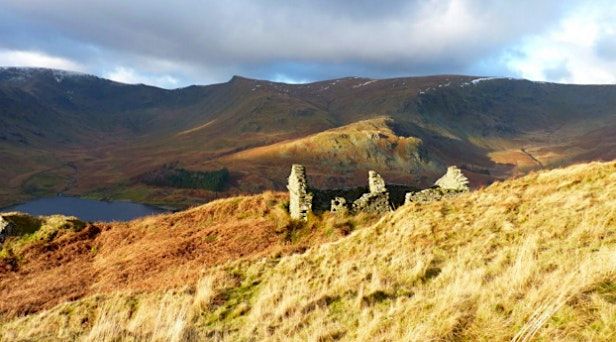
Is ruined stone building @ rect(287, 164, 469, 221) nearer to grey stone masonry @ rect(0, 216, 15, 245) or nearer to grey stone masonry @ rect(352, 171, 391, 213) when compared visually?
grey stone masonry @ rect(352, 171, 391, 213)

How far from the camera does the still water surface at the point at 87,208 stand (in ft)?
531

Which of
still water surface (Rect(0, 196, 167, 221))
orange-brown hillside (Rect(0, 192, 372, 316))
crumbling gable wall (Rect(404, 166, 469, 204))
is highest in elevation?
crumbling gable wall (Rect(404, 166, 469, 204))

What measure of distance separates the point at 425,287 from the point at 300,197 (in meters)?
20.1

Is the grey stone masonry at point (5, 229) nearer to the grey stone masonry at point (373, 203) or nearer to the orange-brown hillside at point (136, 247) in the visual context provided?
the orange-brown hillside at point (136, 247)

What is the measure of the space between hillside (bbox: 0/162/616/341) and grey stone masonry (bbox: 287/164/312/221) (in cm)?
1113

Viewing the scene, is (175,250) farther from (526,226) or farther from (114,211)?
(114,211)

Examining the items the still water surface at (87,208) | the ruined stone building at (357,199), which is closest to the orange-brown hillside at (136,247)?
the ruined stone building at (357,199)

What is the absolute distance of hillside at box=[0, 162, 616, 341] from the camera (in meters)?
6.52

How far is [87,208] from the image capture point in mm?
175125

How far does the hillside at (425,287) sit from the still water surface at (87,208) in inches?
6034

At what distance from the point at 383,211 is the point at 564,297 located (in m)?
23.3

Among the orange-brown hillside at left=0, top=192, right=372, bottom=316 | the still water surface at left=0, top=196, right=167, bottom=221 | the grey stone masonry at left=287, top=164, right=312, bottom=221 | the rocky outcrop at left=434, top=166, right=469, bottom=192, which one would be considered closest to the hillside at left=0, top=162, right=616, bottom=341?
the orange-brown hillside at left=0, top=192, right=372, bottom=316

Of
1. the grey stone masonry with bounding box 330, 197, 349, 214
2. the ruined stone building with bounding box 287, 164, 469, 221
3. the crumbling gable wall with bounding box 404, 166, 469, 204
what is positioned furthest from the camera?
the grey stone masonry with bounding box 330, 197, 349, 214

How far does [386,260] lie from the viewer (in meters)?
13.4
